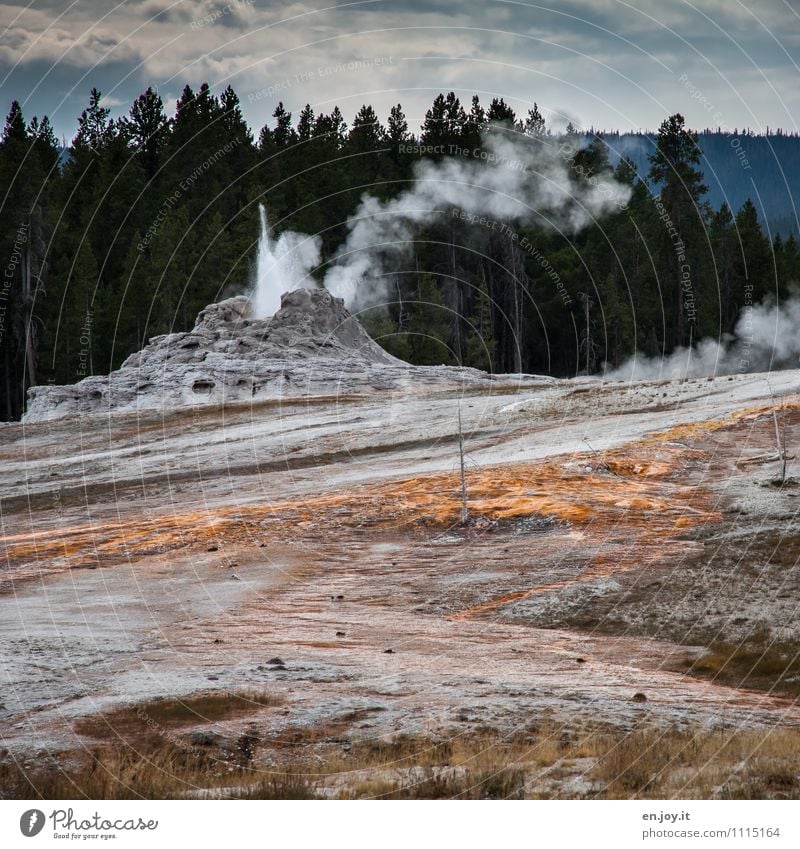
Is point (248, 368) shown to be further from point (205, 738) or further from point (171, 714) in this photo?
point (205, 738)

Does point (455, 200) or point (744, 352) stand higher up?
point (455, 200)

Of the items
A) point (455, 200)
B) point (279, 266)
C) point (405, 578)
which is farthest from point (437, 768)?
point (455, 200)

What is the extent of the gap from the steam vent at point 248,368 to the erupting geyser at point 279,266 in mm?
4792

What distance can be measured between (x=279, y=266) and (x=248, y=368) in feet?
76.3

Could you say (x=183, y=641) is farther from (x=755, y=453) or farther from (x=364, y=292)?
(x=364, y=292)

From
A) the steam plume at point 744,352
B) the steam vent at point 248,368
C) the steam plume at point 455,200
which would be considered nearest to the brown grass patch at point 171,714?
the steam vent at point 248,368

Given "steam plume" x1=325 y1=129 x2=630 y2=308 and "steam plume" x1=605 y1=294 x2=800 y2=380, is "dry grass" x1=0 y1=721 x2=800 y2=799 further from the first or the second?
"steam plume" x1=325 y1=129 x2=630 y2=308

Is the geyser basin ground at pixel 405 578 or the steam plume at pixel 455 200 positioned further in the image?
the steam plume at pixel 455 200

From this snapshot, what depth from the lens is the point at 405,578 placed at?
2469 centimetres

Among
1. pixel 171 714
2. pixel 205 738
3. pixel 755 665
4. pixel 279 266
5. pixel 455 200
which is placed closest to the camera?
pixel 205 738

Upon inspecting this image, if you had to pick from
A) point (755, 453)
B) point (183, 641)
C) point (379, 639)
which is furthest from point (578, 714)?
point (755, 453)

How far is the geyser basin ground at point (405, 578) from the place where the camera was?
48.1 ft

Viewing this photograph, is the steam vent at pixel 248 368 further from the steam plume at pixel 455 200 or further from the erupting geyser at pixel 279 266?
the steam plume at pixel 455 200

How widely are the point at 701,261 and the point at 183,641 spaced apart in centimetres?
8140
